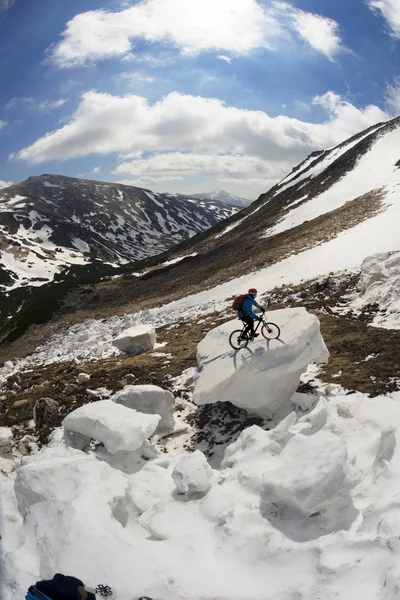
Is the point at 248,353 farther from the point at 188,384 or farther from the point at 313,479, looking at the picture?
the point at 313,479

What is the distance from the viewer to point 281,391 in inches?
558

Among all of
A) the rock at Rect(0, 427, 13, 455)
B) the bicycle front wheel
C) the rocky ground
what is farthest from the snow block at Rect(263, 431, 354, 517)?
the rock at Rect(0, 427, 13, 455)

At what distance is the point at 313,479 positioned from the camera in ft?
27.5

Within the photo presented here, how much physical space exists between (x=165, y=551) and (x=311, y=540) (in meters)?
3.01

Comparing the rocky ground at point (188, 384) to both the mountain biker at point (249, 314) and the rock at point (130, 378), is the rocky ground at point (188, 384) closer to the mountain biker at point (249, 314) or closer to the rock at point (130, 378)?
the rock at point (130, 378)

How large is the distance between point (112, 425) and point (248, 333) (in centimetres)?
652

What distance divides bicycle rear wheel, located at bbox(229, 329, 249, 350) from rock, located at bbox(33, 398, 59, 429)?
774 centimetres

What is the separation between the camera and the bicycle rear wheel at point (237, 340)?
1571 centimetres

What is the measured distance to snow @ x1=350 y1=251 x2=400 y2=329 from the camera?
771 inches

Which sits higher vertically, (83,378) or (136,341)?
(83,378)

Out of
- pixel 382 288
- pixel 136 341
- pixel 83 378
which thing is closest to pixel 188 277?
pixel 136 341

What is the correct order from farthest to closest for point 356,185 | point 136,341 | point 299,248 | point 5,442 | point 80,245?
point 80,245, point 356,185, point 299,248, point 136,341, point 5,442

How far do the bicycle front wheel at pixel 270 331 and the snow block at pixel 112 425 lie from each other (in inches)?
208

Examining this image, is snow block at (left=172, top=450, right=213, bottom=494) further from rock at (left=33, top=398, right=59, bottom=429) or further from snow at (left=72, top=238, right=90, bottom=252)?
snow at (left=72, top=238, right=90, bottom=252)
